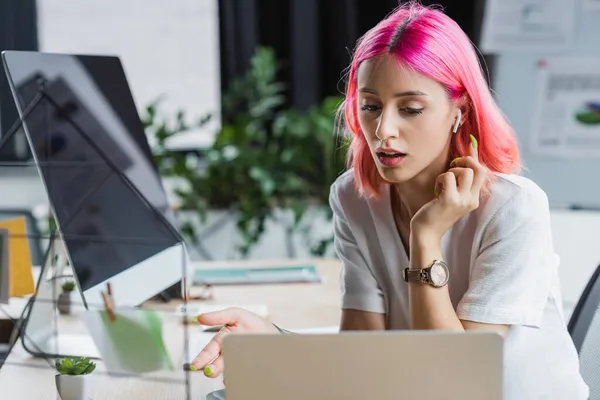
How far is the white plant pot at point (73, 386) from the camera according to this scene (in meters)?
1.12

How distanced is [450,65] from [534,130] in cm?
190

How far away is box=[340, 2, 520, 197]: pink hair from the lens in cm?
127

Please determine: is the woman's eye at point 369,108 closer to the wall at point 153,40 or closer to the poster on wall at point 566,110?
the poster on wall at point 566,110

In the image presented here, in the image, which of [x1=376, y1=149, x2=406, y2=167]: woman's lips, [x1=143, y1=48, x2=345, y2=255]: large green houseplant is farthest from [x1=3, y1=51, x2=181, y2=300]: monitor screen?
[x1=143, y1=48, x2=345, y2=255]: large green houseplant

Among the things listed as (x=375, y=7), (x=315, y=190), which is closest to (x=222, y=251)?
(x=315, y=190)

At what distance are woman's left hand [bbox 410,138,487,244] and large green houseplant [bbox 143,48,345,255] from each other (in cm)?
180

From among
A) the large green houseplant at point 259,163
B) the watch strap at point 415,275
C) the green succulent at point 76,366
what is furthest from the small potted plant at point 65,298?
the large green houseplant at point 259,163

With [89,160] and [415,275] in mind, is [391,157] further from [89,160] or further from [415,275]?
[89,160]

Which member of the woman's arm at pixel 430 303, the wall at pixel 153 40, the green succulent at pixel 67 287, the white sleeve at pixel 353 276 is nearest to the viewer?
the woman's arm at pixel 430 303

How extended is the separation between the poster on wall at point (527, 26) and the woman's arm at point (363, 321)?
5.99 ft

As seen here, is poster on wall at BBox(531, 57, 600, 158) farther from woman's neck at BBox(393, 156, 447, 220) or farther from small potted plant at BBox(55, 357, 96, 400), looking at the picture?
small potted plant at BBox(55, 357, 96, 400)

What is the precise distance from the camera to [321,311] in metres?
1.79

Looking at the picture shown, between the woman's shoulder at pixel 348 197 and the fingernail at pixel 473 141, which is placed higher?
the fingernail at pixel 473 141

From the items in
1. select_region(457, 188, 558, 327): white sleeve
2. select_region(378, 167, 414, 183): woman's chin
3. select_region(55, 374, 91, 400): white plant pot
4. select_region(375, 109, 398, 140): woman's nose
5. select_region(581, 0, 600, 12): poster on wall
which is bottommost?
select_region(55, 374, 91, 400): white plant pot
